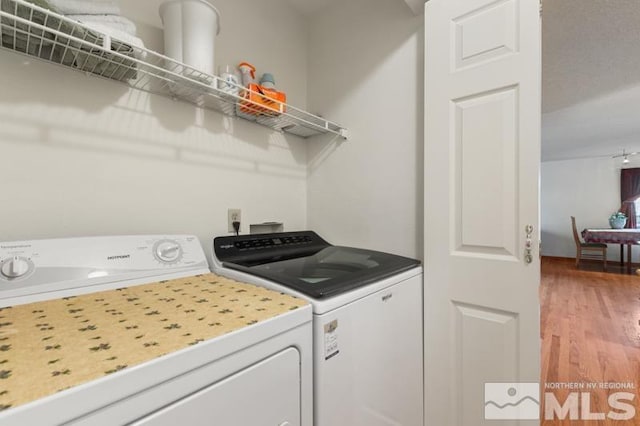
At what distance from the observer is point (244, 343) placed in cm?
62

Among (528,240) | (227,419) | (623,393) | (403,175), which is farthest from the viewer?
(623,393)

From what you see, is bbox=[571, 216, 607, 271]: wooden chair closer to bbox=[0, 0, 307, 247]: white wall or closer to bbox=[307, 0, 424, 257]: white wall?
bbox=[307, 0, 424, 257]: white wall

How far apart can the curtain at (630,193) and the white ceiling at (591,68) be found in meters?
2.36

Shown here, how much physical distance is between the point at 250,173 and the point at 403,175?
32.6 inches

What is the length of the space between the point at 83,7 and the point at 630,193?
931 centimetres

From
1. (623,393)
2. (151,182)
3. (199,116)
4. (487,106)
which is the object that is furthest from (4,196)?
(623,393)

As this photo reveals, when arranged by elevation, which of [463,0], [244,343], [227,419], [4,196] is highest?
[463,0]

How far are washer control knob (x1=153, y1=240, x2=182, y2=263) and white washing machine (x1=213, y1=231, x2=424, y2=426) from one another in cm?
15

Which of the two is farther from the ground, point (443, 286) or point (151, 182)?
point (151, 182)

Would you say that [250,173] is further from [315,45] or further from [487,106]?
[487,106]

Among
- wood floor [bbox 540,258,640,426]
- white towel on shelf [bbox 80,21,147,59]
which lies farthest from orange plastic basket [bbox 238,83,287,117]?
wood floor [bbox 540,258,640,426]

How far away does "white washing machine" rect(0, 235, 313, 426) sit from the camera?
44 cm

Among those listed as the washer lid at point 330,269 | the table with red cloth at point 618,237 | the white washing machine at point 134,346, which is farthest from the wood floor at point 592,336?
the white washing machine at point 134,346

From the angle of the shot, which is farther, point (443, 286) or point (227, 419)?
point (443, 286)
